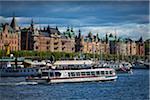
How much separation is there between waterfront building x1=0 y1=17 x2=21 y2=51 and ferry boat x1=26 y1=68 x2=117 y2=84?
49.4ft

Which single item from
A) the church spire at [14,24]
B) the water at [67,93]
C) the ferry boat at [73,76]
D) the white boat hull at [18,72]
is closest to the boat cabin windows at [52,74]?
the ferry boat at [73,76]

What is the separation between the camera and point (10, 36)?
36.0 m

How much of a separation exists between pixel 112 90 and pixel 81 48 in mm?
32869

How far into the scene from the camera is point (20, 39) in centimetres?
3812

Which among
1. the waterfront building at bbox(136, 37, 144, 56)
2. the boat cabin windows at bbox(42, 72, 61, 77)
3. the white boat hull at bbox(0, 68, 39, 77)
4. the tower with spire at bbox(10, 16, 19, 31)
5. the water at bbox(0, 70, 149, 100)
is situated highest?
the tower with spire at bbox(10, 16, 19, 31)

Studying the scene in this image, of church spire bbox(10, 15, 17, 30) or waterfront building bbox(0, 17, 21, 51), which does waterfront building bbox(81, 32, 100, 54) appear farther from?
waterfront building bbox(0, 17, 21, 51)

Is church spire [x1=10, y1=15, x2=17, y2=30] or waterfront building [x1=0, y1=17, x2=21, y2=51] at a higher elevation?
church spire [x1=10, y1=15, x2=17, y2=30]

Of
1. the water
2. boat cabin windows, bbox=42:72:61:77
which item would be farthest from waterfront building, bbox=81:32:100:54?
the water

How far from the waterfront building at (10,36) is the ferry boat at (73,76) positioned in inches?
593

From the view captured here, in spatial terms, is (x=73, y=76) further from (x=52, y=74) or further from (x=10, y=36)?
(x=10, y=36)

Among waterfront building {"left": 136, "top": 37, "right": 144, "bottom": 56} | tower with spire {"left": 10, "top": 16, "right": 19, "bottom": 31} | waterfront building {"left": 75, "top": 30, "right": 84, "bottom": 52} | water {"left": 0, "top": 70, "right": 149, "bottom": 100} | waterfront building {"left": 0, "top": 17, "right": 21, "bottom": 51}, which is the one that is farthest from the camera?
waterfront building {"left": 136, "top": 37, "right": 144, "bottom": 56}

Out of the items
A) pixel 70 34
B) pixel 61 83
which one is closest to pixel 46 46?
pixel 70 34

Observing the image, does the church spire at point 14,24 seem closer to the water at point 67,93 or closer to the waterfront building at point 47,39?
the waterfront building at point 47,39

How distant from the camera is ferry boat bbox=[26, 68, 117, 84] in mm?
17266
